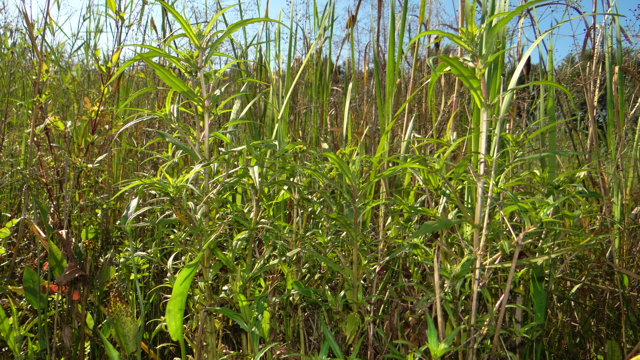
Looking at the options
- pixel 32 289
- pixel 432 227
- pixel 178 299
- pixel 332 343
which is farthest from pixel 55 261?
pixel 432 227

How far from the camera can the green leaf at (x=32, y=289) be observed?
1209 mm

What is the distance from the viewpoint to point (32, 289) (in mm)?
1235

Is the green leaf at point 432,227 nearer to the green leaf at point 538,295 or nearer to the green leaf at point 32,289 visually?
the green leaf at point 538,295

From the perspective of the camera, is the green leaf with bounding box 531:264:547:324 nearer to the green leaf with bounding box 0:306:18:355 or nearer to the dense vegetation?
the dense vegetation

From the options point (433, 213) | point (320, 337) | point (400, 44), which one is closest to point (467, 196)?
point (433, 213)

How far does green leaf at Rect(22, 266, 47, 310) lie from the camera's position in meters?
1.21

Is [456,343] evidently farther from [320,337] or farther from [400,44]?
[400,44]

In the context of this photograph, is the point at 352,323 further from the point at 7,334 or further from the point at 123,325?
the point at 7,334

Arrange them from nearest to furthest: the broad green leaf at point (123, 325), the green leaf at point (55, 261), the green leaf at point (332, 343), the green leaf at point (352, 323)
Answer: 1. the green leaf at point (332, 343)
2. the green leaf at point (352, 323)
3. the broad green leaf at point (123, 325)
4. the green leaf at point (55, 261)

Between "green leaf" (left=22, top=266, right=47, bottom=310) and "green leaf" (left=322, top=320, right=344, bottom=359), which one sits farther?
"green leaf" (left=22, top=266, right=47, bottom=310)

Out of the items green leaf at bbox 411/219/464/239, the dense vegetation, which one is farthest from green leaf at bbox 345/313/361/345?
green leaf at bbox 411/219/464/239

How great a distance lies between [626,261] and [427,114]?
2.69ft

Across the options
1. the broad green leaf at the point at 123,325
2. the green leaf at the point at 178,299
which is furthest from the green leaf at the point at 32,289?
the green leaf at the point at 178,299

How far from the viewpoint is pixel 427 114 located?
5.96 feet
